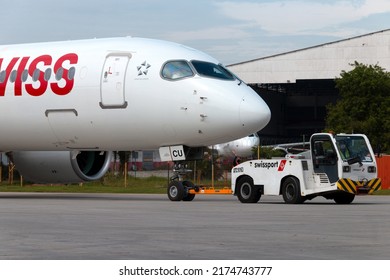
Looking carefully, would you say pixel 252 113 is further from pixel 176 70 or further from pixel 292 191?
pixel 176 70

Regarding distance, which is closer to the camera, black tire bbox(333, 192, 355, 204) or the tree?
black tire bbox(333, 192, 355, 204)

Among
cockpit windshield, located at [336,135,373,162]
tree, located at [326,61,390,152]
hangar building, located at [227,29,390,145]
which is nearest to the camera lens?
cockpit windshield, located at [336,135,373,162]

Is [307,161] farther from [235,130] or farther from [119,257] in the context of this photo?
[119,257]

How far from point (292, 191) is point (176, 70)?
484 centimetres

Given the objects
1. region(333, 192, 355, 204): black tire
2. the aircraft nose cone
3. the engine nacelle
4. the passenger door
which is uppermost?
the passenger door

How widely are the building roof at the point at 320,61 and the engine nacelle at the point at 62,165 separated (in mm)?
48415

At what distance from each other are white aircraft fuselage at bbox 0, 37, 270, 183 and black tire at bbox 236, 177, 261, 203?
1332mm

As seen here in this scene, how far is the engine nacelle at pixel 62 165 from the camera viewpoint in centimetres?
3309

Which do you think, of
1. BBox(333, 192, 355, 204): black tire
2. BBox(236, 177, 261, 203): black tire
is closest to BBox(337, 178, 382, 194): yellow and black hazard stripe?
BBox(333, 192, 355, 204): black tire

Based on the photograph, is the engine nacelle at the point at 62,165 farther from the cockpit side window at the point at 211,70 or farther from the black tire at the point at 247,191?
the black tire at the point at 247,191

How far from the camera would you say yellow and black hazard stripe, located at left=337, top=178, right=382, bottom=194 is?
A: 88.6ft

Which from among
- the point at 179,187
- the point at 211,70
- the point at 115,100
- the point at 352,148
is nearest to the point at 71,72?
the point at 115,100

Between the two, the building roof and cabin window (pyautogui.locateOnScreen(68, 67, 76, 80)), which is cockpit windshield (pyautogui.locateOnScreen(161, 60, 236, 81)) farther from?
the building roof

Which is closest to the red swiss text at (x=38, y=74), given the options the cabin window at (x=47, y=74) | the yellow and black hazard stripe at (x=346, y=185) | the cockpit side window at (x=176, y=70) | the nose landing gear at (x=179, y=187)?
the cabin window at (x=47, y=74)
